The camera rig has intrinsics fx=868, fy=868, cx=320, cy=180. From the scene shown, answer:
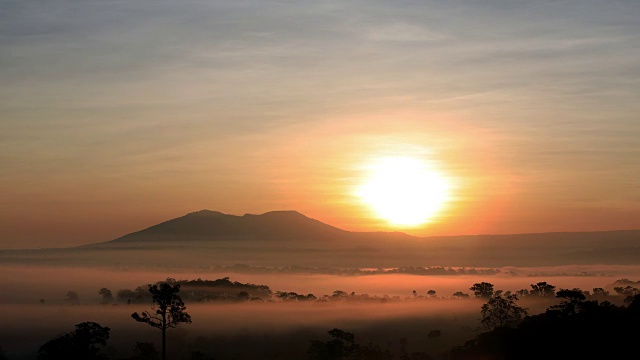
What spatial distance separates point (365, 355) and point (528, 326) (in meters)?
38.6

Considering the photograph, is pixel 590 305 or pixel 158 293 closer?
pixel 158 293

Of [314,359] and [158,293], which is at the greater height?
[158,293]

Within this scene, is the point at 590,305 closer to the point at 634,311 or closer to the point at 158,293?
the point at 634,311

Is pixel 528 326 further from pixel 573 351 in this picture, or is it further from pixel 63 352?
pixel 63 352

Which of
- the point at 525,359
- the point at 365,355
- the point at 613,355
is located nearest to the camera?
the point at 613,355

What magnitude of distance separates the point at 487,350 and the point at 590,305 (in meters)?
19.7

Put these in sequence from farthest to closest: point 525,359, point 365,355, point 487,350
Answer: point 365,355, point 487,350, point 525,359

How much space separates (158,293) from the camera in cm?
11388

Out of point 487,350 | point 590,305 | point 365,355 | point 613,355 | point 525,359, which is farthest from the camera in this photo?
point 365,355

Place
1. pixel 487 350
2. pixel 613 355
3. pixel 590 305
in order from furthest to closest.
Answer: pixel 590 305 < pixel 487 350 < pixel 613 355

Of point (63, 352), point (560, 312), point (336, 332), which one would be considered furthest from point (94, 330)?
point (560, 312)

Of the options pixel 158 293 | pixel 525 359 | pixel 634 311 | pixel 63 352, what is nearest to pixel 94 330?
pixel 63 352

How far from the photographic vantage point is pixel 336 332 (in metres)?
155

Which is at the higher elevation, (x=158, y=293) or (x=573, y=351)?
(x=158, y=293)
